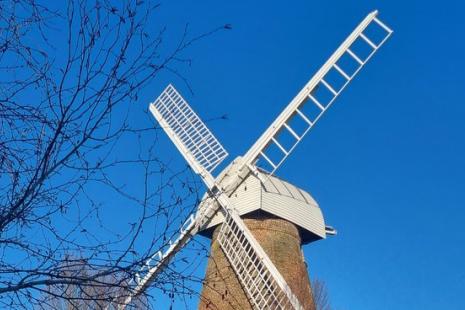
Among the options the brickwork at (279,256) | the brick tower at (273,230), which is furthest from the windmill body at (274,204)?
the brickwork at (279,256)

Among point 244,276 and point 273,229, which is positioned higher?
point 273,229

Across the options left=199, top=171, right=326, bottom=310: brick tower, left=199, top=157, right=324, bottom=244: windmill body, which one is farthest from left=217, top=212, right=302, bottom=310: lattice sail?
left=199, top=157, right=324, bottom=244: windmill body

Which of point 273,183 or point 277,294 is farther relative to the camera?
point 273,183

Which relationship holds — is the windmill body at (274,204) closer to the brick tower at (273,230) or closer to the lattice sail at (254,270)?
the brick tower at (273,230)

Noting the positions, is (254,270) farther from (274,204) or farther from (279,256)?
(274,204)

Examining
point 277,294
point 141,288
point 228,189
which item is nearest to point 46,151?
point 141,288

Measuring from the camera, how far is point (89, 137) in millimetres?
4211

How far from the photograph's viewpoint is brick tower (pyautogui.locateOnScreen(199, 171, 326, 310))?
17.2 m

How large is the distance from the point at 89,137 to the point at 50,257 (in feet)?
2.75

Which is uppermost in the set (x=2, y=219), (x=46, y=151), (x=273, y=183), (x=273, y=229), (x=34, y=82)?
(x=273, y=183)

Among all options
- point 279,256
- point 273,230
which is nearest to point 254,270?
point 279,256

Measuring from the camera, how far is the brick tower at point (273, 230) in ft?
56.5

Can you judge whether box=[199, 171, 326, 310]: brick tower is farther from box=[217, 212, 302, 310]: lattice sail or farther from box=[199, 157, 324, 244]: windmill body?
box=[217, 212, 302, 310]: lattice sail

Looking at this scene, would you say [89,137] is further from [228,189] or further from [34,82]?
[228,189]
